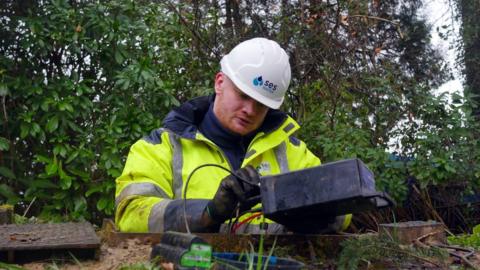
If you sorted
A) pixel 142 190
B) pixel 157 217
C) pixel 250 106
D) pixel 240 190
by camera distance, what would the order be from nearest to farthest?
pixel 240 190
pixel 157 217
pixel 142 190
pixel 250 106

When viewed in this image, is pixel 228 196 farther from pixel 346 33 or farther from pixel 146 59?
pixel 346 33

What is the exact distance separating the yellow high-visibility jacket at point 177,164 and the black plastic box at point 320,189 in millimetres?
737

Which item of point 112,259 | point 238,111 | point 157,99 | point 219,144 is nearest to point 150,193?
point 219,144

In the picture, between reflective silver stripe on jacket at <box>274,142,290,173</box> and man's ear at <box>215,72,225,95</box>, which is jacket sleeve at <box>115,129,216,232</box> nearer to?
man's ear at <box>215,72,225,95</box>

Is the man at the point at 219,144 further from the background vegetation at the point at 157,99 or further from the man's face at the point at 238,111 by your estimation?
the background vegetation at the point at 157,99

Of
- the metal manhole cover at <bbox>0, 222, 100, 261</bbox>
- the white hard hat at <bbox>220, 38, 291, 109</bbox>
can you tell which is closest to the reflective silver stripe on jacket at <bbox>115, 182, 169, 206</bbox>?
the metal manhole cover at <bbox>0, 222, 100, 261</bbox>

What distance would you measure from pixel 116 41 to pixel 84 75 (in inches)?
17.5

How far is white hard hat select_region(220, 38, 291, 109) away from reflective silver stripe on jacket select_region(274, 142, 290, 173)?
258 mm

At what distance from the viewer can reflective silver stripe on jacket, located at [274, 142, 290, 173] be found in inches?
148

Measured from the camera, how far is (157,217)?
124 inches

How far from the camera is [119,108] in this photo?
5758 mm

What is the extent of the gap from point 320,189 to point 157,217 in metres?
1.06

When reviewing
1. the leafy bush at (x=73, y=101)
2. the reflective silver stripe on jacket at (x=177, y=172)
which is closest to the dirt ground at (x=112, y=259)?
the reflective silver stripe on jacket at (x=177, y=172)

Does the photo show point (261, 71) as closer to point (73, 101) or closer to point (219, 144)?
point (219, 144)
